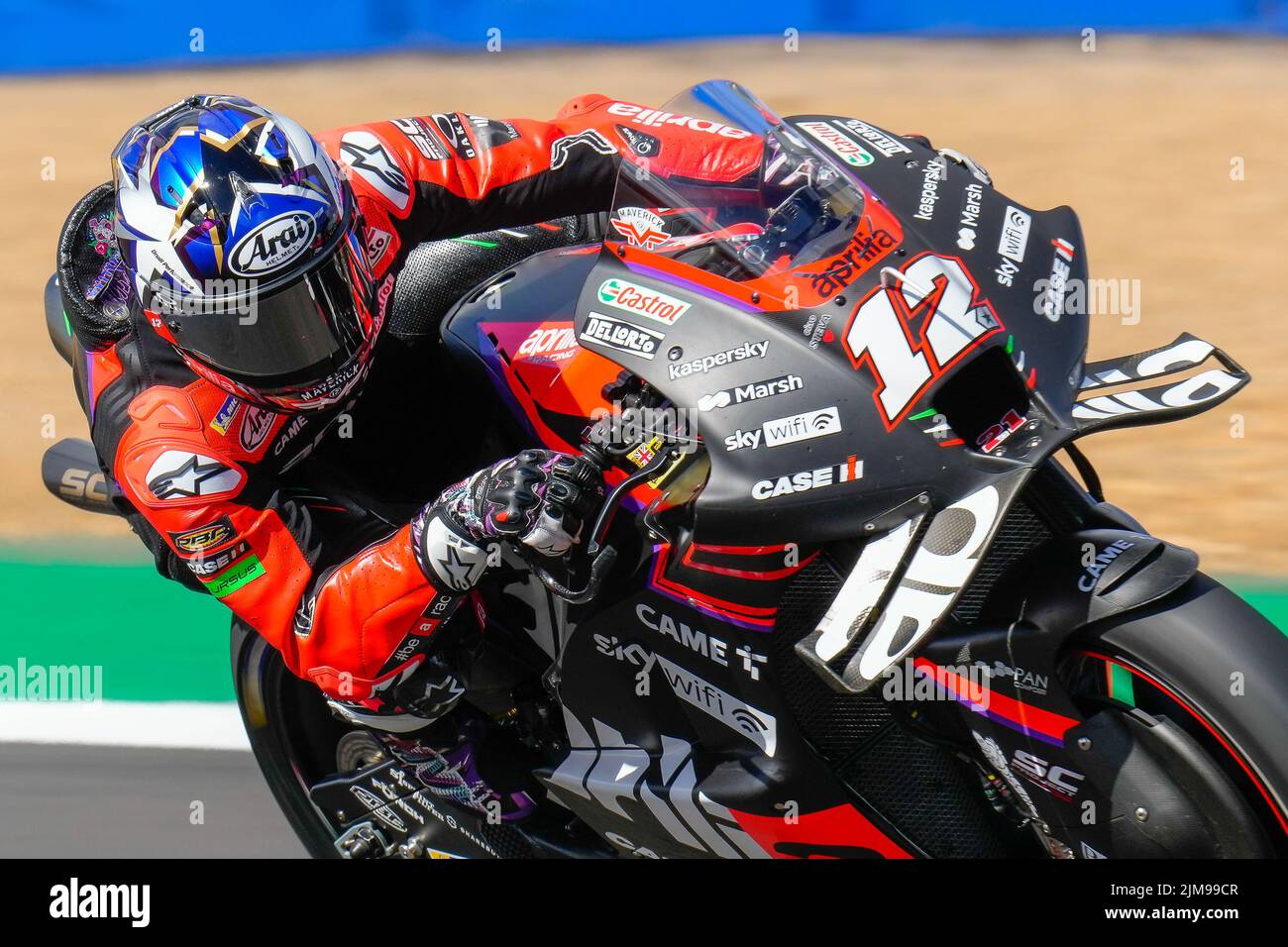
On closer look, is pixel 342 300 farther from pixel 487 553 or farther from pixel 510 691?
pixel 510 691

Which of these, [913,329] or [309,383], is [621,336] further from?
[309,383]

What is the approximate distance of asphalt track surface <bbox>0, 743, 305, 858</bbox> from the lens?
155 inches

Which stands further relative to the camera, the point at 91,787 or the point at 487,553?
the point at 91,787

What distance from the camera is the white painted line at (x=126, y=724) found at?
4.14 metres

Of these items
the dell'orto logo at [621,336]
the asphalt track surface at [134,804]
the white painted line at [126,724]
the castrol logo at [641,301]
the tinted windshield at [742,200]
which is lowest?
the asphalt track surface at [134,804]

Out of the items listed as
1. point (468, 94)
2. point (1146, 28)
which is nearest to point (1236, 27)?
point (1146, 28)

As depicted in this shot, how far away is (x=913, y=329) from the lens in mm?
2309

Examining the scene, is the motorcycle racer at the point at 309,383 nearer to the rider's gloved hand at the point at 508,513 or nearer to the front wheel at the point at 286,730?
the rider's gloved hand at the point at 508,513

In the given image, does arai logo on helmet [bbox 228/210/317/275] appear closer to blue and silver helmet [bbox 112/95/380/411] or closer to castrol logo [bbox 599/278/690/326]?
blue and silver helmet [bbox 112/95/380/411]

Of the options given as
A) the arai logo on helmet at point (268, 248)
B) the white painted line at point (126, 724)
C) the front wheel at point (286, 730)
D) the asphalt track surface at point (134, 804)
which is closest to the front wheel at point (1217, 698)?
the arai logo on helmet at point (268, 248)

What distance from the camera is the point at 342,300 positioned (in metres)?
2.76
